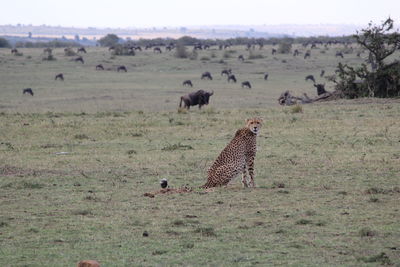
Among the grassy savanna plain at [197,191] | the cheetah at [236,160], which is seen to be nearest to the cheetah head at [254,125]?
the cheetah at [236,160]

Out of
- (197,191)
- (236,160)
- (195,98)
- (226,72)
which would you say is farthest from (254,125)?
(226,72)

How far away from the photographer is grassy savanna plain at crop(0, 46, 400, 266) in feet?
24.1

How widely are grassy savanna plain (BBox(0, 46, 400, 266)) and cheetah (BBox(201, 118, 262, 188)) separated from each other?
0.65 feet

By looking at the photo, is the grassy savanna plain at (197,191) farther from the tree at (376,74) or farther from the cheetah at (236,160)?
the tree at (376,74)

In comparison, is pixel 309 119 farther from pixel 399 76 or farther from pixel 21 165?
pixel 21 165

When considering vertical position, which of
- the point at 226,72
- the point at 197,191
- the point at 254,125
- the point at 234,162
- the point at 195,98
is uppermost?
the point at 254,125

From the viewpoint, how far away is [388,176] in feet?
38.1

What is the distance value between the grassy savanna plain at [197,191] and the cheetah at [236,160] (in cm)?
20

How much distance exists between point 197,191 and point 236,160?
68 centimetres

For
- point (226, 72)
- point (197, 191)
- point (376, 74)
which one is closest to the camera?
point (197, 191)

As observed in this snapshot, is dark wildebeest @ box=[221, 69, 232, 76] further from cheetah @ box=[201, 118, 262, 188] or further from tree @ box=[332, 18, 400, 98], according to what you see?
cheetah @ box=[201, 118, 262, 188]

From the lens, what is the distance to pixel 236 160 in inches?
412

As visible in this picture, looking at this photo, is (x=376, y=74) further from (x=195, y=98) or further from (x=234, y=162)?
(x=234, y=162)

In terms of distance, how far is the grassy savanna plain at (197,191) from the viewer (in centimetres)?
733
